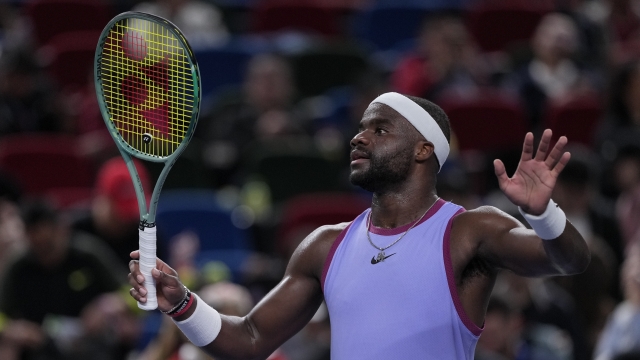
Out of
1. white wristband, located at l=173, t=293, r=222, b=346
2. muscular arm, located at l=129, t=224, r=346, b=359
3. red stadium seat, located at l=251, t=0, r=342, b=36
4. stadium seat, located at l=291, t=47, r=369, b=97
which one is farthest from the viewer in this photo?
red stadium seat, located at l=251, t=0, r=342, b=36

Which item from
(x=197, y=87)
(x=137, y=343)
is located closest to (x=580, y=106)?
(x=137, y=343)

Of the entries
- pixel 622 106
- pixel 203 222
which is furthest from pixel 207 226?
pixel 622 106

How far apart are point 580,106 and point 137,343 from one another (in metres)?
4.66

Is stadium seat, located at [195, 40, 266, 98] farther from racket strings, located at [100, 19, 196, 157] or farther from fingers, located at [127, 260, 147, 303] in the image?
fingers, located at [127, 260, 147, 303]

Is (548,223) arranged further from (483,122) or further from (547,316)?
(483,122)

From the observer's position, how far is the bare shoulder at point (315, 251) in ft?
13.6

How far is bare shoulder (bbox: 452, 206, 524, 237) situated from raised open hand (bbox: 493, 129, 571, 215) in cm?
16

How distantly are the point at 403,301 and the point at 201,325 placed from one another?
0.72 meters

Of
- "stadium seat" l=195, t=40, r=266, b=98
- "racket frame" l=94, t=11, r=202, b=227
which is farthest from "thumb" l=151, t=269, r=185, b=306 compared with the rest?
"stadium seat" l=195, t=40, r=266, b=98

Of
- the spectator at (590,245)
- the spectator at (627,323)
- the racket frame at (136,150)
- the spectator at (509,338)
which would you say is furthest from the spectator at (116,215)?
the racket frame at (136,150)

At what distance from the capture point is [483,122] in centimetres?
964

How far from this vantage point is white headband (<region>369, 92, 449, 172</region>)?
4070mm

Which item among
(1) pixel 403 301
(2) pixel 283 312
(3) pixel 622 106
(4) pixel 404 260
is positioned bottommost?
(3) pixel 622 106

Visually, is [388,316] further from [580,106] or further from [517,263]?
[580,106]
